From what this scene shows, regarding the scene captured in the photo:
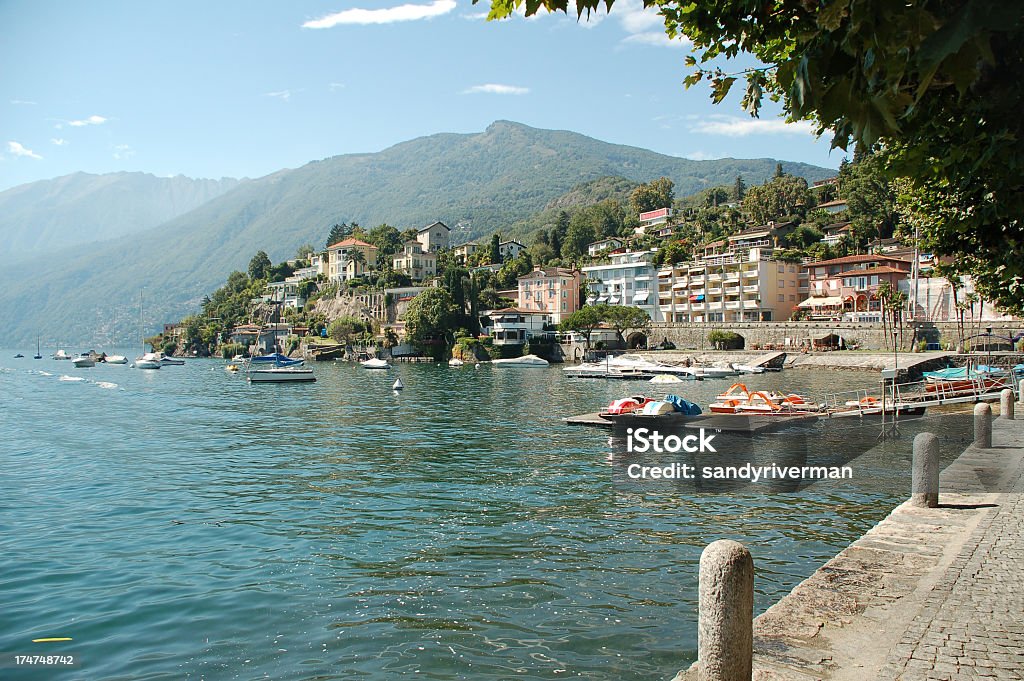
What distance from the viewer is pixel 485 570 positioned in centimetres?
1178

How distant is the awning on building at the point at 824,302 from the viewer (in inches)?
3327

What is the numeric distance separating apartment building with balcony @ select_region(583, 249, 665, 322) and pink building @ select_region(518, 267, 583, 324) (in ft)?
9.05

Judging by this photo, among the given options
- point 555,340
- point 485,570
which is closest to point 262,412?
point 485,570

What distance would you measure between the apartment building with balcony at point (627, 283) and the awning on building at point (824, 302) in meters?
21.3

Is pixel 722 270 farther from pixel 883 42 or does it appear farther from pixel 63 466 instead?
pixel 883 42

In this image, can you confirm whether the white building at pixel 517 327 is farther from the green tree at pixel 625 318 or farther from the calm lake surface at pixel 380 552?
the calm lake surface at pixel 380 552

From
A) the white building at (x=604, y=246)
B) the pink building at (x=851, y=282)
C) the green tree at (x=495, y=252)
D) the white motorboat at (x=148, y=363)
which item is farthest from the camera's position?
the green tree at (x=495, y=252)

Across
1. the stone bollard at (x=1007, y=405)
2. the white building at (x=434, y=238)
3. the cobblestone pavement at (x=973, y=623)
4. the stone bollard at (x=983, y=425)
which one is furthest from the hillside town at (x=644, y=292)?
the cobblestone pavement at (x=973, y=623)

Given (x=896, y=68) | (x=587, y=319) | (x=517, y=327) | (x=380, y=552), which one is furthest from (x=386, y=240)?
(x=896, y=68)

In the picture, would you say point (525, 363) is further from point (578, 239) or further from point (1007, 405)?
point (1007, 405)

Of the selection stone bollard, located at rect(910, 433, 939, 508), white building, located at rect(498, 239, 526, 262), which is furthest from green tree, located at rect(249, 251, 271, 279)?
stone bollard, located at rect(910, 433, 939, 508)

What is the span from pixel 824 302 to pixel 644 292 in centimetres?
2644

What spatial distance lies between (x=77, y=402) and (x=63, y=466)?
28137 millimetres

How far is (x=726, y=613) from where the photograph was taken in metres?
5.29
